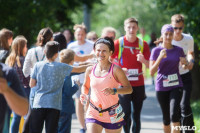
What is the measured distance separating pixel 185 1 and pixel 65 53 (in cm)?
631

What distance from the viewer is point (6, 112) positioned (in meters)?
4.34

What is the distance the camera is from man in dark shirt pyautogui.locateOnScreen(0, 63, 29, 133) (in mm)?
3693

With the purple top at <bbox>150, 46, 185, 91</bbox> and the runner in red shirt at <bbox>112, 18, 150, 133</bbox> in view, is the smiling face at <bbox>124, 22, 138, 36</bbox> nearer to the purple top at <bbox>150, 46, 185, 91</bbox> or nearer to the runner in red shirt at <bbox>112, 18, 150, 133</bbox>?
the runner in red shirt at <bbox>112, 18, 150, 133</bbox>

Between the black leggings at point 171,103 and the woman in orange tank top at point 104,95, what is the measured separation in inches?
67.9

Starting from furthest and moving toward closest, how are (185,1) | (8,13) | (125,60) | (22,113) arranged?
(8,13) → (185,1) → (125,60) → (22,113)

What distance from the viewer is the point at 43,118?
6.39 meters

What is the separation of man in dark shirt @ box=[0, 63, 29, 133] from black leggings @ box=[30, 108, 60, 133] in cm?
188

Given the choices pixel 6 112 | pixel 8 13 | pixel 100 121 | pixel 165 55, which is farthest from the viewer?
pixel 8 13

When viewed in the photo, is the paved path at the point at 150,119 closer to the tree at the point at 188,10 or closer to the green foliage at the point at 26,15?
the tree at the point at 188,10

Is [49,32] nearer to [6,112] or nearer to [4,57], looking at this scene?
[4,57]

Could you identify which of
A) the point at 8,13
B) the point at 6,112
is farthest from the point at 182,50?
the point at 8,13

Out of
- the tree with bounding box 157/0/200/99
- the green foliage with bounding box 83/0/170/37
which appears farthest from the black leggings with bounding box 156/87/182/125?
the green foliage with bounding box 83/0/170/37

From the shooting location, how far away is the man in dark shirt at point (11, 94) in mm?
3693

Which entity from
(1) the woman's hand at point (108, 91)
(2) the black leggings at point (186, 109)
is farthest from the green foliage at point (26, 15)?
(1) the woman's hand at point (108, 91)
